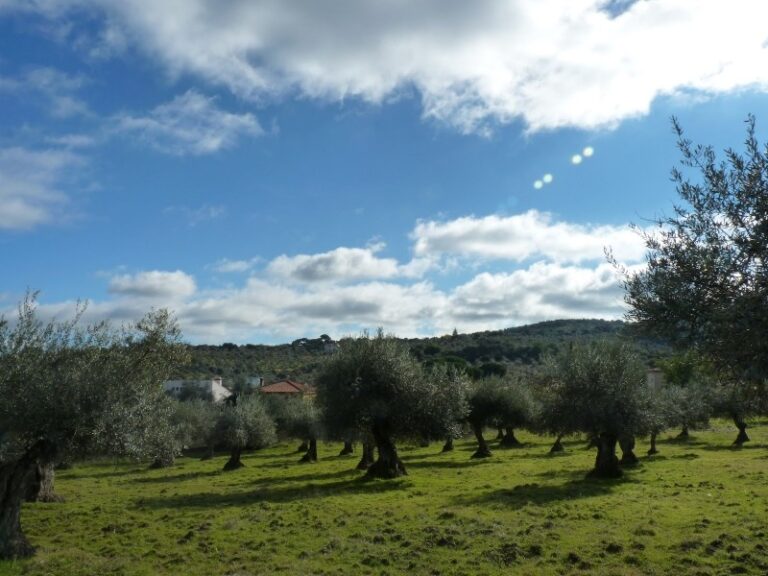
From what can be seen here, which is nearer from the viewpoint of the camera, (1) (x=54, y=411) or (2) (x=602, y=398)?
(1) (x=54, y=411)

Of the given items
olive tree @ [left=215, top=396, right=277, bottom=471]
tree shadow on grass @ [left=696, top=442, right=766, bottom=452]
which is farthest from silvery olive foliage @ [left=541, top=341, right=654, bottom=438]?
olive tree @ [left=215, top=396, right=277, bottom=471]

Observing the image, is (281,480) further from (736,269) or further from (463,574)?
(736,269)

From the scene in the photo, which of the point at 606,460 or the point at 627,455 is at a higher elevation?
the point at 606,460

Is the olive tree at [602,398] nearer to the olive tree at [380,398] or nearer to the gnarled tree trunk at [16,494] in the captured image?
the olive tree at [380,398]

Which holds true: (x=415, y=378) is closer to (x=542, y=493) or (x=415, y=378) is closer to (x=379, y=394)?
(x=379, y=394)

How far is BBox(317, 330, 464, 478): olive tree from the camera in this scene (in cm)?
3550

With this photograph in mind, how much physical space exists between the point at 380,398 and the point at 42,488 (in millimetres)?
19029

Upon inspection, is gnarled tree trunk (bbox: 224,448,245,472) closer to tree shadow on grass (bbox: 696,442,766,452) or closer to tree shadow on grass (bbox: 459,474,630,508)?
tree shadow on grass (bbox: 459,474,630,508)

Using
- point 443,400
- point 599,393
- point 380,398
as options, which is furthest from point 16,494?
point 599,393

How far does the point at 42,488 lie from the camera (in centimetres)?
2978

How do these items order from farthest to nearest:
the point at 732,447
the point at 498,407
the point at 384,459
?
1. the point at 498,407
2. the point at 732,447
3. the point at 384,459

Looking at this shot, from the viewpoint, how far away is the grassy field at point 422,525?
15.5 meters

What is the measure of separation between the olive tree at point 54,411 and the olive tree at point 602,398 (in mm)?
24569

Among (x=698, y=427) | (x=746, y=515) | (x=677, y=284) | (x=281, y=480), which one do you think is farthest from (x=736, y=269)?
(x=698, y=427)
